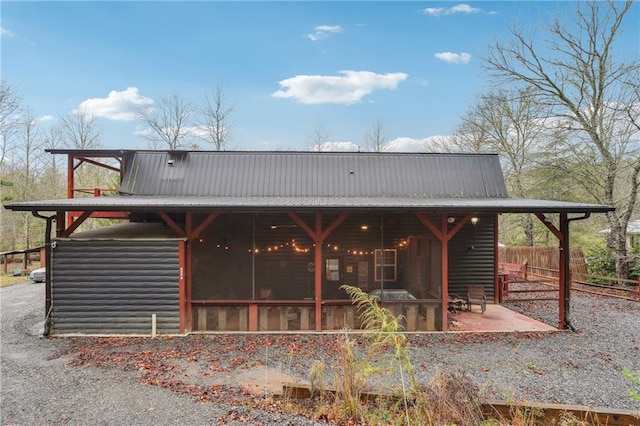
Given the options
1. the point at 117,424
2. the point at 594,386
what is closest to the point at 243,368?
the point at 117,424

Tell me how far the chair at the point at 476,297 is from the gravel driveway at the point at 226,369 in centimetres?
161

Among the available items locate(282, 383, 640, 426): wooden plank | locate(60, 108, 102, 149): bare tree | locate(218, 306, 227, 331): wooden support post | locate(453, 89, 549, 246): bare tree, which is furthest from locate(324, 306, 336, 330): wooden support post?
locate(60, 108, 102, 149): bare tree

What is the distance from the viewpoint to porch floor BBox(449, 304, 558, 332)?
25.6 feet

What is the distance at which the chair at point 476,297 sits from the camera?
9.14 meters

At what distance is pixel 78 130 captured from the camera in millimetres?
23031

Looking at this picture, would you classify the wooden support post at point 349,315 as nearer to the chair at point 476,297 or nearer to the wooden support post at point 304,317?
the wooden support post at point 304,317

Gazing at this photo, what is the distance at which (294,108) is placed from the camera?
27312 mm

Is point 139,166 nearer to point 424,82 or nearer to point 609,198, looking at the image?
point 609,198

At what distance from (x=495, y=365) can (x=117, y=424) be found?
573 centimetres

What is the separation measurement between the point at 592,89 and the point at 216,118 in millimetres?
21163

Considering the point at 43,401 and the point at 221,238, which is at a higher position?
the point at 221,238

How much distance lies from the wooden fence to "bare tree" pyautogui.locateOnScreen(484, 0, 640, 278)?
1.29 meters

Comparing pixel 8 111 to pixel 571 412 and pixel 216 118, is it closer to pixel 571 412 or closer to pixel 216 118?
pixel 216 118

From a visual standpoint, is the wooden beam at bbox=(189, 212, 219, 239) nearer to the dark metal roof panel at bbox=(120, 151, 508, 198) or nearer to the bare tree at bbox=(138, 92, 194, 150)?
→ the dark metal roof panel at bbox=(120, 151, 508, 198)
